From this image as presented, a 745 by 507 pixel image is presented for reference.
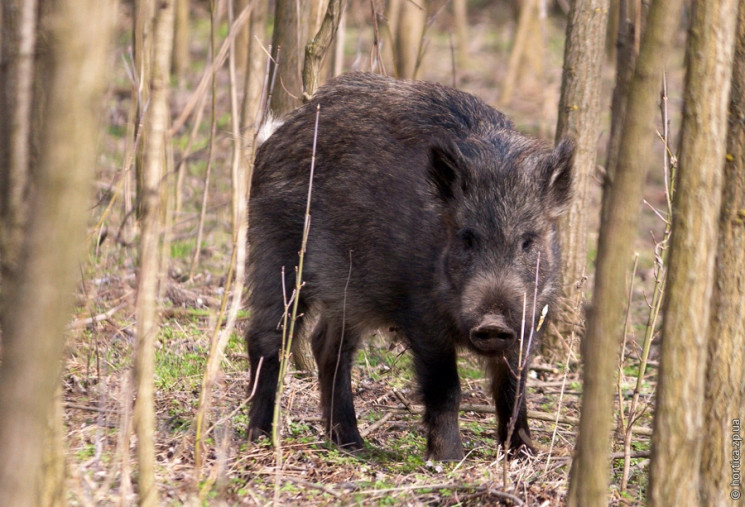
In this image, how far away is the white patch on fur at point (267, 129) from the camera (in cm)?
533

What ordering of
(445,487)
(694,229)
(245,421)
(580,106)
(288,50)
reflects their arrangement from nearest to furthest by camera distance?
(694,229)
(445,487)
(245,421)
(580,106)
(288,50)

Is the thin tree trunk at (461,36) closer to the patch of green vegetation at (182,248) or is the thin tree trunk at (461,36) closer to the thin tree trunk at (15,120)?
the patch of green vegetation at (182,248)

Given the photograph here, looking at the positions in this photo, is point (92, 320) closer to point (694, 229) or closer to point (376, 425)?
point (376, 425)

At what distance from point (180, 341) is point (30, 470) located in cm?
342

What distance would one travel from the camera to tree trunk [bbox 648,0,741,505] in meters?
2.69

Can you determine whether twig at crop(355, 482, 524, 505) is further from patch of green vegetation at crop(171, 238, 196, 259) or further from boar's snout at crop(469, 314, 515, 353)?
patch of green vegetation at crop(171, 238, 196, 259)

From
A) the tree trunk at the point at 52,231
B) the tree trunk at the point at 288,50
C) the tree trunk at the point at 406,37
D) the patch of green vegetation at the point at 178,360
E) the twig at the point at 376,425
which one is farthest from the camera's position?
the tree trunk at the point at 406,37

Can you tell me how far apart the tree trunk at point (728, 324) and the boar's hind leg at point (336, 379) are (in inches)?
72.2

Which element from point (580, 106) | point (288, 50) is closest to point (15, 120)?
point (288, 50)

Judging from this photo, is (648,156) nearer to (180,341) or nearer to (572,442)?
(572,442)

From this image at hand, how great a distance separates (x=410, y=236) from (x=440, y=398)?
805 mm

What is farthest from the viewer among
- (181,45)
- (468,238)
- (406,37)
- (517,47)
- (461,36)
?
(461,36)

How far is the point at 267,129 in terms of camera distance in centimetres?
535

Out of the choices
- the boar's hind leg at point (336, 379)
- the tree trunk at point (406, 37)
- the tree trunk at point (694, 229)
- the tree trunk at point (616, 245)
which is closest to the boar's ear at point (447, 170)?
the boar's hind leg at point (336, 379)
